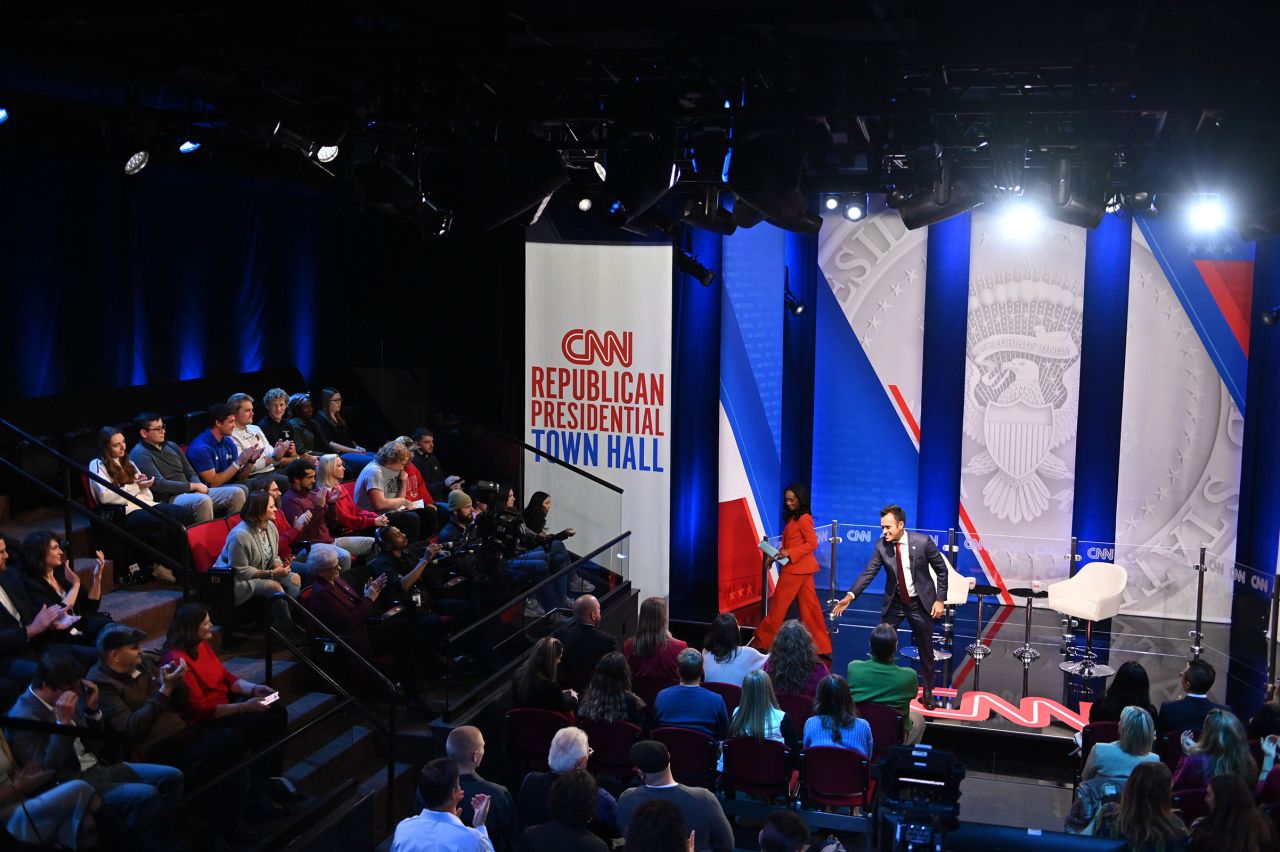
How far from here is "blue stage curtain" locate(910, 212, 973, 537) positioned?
41.1 feet

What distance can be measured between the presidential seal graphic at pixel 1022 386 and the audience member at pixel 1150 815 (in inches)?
301

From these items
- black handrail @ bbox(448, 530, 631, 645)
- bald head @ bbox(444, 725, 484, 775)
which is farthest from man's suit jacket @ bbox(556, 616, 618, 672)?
bald head @ bbox(444, 725, 484, 775)

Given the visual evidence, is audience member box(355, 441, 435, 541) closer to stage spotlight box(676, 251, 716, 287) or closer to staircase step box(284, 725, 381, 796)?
staircase step box(284, 725, 381, 796)

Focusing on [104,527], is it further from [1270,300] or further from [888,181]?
[1270,300]

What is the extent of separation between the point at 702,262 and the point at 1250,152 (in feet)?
19.8

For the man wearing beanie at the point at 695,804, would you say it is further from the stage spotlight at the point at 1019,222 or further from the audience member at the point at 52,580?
the stage spotlight at the point at 1019,222

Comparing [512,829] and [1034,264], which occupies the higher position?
[1034,264]

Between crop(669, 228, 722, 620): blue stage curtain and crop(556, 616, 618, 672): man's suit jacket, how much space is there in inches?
164

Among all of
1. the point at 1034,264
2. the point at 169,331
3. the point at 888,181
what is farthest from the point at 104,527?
the point at 1034,264

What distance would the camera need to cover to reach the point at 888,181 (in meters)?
11.0

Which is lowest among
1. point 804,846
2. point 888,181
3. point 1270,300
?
point 804,846

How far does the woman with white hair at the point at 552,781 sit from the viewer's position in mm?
5680

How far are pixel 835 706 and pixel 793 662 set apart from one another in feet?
2.78

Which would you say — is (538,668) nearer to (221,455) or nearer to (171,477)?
(171,477)
